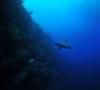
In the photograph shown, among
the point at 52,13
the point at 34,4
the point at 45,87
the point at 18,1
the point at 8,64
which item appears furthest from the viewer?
the point at 34,4

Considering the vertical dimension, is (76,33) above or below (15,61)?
above

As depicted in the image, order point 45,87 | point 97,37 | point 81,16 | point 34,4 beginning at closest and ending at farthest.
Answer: point 45,87
point 97,37
point 81,16
point 34,4

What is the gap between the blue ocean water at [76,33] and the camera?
50.9ft

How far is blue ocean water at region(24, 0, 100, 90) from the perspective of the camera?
15512 millimetres

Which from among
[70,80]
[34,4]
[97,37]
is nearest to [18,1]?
[70,80]

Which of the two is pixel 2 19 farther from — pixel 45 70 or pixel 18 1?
pixel 45 70

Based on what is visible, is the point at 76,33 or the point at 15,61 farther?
the point at 76,33

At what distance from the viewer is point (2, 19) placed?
26.7 ft

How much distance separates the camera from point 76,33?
26.4 meters

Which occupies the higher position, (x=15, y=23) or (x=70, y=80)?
(x=70, y=80)

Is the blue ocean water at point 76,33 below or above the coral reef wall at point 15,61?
above

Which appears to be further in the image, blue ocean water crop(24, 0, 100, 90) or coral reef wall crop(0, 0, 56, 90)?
blue ocean water crop(24, 0, 100, 90)

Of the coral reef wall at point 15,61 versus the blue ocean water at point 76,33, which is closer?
the coral reef wall at point 15,61

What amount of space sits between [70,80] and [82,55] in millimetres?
6430
